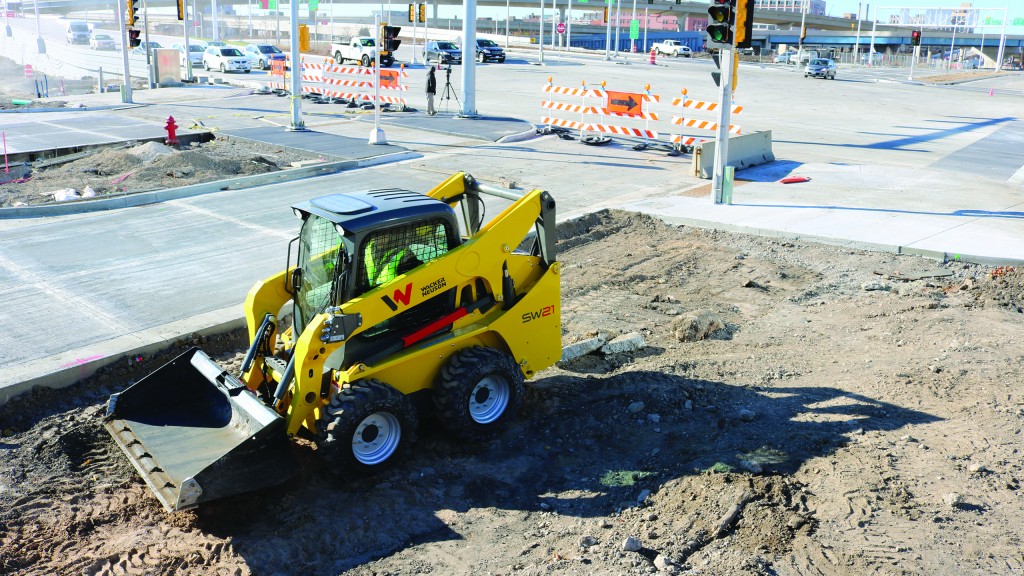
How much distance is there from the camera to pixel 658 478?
6977 mm

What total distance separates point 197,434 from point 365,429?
52.9 inches

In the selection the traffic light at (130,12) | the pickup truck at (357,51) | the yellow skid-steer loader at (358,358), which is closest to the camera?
the yellow skid-steer loader at (358,358)

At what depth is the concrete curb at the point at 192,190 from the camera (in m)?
15.3

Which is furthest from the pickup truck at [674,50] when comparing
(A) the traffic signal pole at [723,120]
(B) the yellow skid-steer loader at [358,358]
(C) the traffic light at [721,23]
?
(B) the yellow skid-steer loader at [358,358]

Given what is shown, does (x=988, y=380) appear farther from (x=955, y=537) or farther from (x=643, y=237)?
(x=643, y=237)

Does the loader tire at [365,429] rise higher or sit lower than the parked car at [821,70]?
lower

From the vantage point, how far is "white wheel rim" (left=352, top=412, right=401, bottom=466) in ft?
22.4

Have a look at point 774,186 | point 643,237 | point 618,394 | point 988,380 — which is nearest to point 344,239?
point 618,394

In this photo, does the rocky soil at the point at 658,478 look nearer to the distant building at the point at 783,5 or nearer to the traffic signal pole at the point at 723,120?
the traffic signal pole at the point at 723,120

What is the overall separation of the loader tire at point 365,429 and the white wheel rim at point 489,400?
70 centimetres

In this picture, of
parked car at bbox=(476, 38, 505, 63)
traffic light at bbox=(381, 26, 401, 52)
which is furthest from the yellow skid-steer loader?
parked car at bbox=(476, 38, 505, 63)

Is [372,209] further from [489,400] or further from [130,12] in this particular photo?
[130,12]

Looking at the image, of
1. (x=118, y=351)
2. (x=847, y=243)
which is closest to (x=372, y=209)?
(x=118, y=351)

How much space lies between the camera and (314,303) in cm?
713
